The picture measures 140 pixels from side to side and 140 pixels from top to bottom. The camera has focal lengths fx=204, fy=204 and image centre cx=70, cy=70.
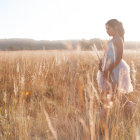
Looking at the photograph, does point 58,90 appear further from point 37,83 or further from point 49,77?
point 49,77

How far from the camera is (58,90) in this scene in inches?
88.7

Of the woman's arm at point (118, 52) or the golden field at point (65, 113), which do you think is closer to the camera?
the golden field at point (65, 113)

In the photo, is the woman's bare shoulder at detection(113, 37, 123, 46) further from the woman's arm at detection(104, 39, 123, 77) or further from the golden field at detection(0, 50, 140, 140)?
the golden field at detection(0, 50, 140, 140)

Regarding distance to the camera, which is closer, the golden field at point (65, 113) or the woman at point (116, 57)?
the golden field at point (65, 113)

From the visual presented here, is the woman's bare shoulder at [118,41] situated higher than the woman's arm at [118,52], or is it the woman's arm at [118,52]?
the woman's bare shoulder at [118,41]

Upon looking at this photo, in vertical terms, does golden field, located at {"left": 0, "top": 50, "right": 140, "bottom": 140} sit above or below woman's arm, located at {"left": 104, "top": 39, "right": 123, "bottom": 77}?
below

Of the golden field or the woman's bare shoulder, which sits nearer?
the golden field

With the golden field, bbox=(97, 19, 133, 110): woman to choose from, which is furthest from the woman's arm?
the golden field

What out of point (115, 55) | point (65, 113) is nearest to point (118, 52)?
point (115, 55)

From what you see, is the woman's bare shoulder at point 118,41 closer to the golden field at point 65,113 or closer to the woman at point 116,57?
the woman at point 116,57

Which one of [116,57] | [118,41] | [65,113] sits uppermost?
[118,41]

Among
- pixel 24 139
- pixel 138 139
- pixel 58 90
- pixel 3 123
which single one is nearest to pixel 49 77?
pixel 58 90

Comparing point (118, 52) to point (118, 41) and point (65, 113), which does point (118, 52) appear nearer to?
point (118, 41)

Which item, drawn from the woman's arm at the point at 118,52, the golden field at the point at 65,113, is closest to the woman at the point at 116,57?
the woman's arm at the point at 118,52
